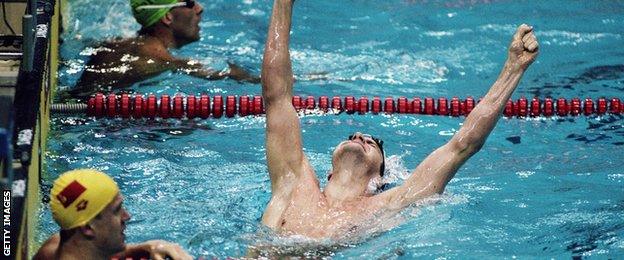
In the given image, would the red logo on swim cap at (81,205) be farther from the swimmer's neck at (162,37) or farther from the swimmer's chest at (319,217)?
the swimmer's neck at (162,37)

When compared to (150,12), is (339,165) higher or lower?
lower

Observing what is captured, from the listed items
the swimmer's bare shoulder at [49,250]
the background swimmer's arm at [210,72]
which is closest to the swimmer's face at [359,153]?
the swimmer's bare shoulder at [49,250]

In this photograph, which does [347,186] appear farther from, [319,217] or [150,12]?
[150,12]

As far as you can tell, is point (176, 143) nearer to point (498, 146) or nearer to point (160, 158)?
point (160, 158)

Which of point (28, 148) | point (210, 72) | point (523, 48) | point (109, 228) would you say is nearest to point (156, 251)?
point (109, 228)

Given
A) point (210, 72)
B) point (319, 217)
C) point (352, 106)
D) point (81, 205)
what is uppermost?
point (210, 72)

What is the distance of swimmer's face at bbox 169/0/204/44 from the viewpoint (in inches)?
289

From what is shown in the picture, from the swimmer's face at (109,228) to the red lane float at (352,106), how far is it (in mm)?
3131

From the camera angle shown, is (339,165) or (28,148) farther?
(339,165)

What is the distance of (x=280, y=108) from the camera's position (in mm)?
4980

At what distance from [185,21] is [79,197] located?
151 inches

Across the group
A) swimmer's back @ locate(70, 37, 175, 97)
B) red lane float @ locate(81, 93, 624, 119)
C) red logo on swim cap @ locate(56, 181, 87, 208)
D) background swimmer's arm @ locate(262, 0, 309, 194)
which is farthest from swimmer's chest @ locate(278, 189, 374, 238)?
swimmer's back @ locate(70, 37, 175, 97)

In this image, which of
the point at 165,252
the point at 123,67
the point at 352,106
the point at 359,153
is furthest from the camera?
the point at 123,67

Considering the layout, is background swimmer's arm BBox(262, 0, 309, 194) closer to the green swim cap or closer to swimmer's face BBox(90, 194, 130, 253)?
swimmer's face BBox(90, 194, 130, 253)
